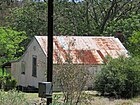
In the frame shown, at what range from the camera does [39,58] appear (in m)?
27.4

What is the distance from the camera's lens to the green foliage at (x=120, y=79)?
68.6 feet

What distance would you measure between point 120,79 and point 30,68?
33.5 feet

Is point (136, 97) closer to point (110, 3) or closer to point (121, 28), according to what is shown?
point (121, 28)

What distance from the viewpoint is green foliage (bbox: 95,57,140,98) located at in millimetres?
20922

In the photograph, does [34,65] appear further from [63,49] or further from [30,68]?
[63,49]

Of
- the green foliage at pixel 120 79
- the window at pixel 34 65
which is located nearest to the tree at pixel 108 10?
the window at pixel 34 65

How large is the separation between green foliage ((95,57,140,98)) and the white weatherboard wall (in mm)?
5346

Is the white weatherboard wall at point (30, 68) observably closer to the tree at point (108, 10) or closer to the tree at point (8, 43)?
the tree at point (8, 43)

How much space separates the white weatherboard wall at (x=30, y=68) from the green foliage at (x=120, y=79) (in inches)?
210

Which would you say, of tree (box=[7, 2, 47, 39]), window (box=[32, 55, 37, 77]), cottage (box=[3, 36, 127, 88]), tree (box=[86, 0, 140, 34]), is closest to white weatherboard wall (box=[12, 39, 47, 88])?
cottage (box=[3, 36, 127, 88])

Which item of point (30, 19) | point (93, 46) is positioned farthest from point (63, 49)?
point (30, 19)

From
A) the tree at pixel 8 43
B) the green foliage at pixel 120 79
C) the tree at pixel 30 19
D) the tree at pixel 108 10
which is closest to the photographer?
the green foliage at pixel 120 79

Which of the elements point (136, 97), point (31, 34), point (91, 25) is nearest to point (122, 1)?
point (91, 25)

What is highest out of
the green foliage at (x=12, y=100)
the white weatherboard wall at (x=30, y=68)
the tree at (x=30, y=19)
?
the tree at (x=30, y=19)
